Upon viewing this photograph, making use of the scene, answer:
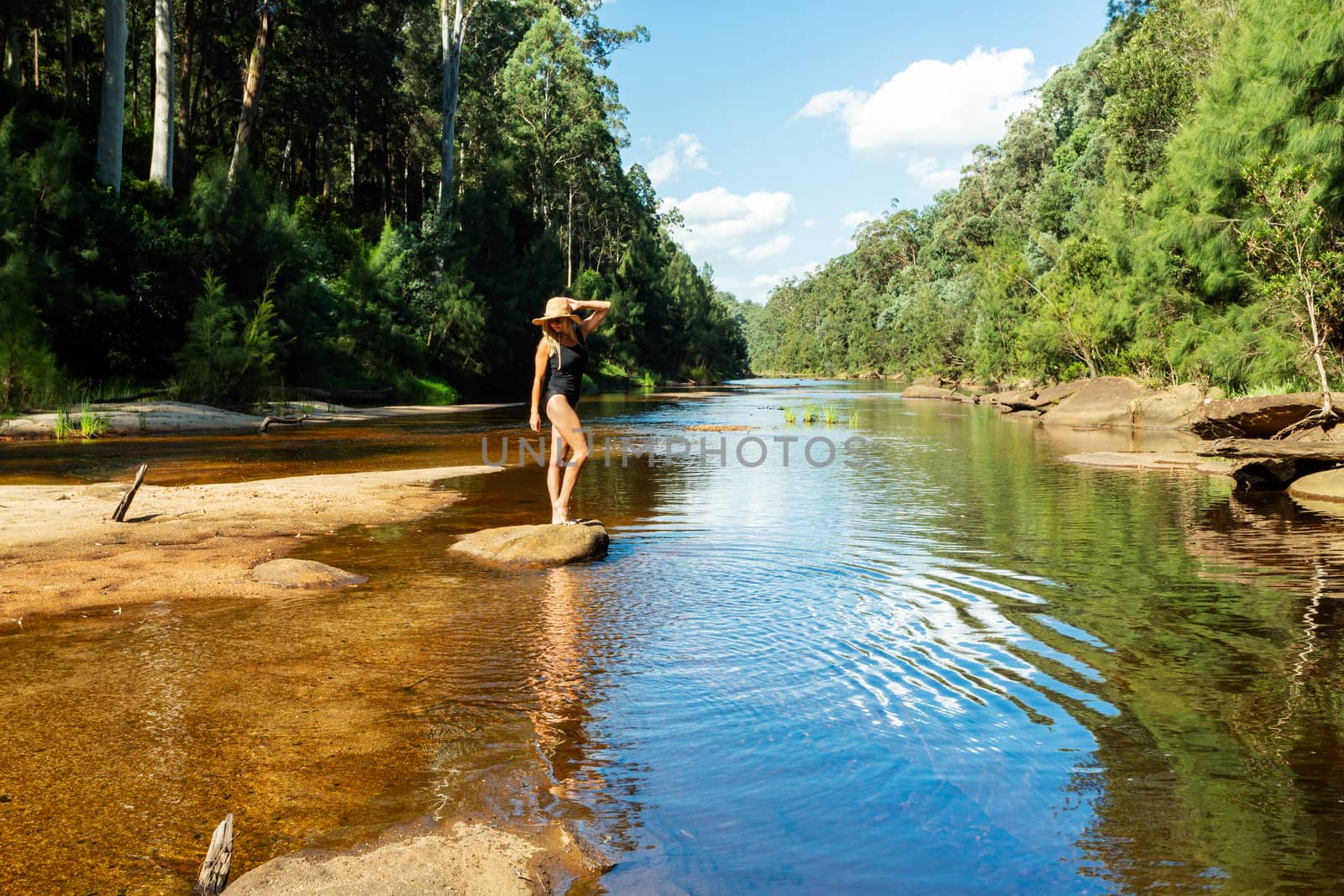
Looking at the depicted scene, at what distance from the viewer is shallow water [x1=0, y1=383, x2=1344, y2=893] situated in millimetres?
3570

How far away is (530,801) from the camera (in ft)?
12.9

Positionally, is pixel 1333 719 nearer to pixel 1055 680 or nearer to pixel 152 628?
pixel 1055 680

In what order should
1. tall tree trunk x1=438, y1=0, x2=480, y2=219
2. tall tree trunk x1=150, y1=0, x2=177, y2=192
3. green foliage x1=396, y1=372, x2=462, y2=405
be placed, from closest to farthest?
tall tree trunk x1=150, y1=0, x2=177, y2=192, green foliage x1=396, y1=372, x2=462, y2=405, tall tree trunk x1=438, y1=0, x2=480, y2=219

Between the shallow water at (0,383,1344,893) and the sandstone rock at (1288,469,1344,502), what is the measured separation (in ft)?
16.0

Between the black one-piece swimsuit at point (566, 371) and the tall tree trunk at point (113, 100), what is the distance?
23.3 metres

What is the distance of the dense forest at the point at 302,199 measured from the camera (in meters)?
24.7

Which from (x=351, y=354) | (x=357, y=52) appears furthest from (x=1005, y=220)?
(x=351, y=354)

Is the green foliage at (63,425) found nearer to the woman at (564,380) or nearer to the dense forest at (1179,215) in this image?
the woman at (564,380)

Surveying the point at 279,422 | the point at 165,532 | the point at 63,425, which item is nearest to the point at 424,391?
the point at 279,422

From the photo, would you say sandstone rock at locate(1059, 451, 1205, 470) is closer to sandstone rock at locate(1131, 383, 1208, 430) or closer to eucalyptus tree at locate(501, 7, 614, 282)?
sandstone rock at locate(1131, 383, 1208, 430)

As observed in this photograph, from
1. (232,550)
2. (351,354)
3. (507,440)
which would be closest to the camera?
(232,550)

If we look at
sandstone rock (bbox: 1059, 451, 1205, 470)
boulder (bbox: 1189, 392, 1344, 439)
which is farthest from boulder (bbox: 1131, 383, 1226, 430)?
boulder (bbox: 1189, 392, 1344, 439)

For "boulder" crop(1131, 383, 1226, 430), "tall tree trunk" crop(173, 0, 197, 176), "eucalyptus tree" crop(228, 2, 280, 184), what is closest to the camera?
"boulder" crop(1131, 383, 1226, 430)

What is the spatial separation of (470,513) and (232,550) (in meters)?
3.41
